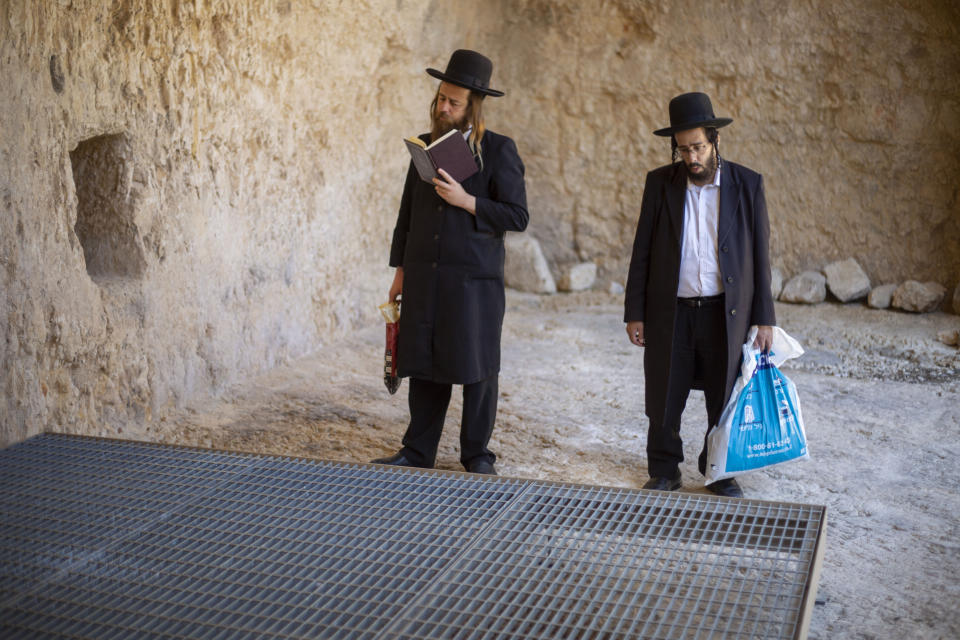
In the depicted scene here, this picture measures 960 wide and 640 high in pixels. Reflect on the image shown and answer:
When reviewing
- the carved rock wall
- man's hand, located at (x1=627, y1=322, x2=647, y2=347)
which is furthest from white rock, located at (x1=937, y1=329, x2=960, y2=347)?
the carved rock wall

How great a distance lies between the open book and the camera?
12.0ft

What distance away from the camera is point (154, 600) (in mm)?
2238

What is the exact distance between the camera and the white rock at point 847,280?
777 centimetres

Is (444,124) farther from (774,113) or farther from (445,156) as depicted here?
(774,113)

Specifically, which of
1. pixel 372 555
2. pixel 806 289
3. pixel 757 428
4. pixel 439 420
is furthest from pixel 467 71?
pixel 806 289

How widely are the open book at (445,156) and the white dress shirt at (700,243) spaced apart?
0.94 meters

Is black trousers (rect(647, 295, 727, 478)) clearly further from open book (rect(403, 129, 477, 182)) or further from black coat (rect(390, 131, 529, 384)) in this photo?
open book (rect(403, 129, 477, 182))

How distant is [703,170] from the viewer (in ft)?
12.3

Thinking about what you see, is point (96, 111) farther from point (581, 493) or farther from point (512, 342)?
point (512, 342)

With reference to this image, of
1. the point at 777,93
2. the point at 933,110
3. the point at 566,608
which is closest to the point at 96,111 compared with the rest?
the point at 566,608

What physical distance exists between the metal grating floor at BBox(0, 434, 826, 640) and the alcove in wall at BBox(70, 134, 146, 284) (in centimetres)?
164

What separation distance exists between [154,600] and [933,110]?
7361 mm

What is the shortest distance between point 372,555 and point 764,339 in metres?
2.11

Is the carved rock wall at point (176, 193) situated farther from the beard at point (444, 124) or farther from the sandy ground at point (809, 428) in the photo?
the beard at point (444, 124)
